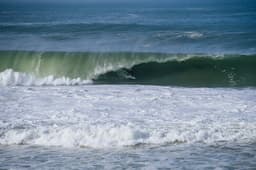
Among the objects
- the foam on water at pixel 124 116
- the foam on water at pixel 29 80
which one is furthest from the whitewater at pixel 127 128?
the foam on water at pixel 29 80

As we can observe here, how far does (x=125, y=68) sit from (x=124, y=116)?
9660 millimetres

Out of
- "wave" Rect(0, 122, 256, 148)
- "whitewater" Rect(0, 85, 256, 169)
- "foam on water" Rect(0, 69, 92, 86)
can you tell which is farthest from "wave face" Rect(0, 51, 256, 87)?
"wave" Rect(0, 122, 256, 148)

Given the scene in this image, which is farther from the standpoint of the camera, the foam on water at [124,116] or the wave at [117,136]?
the foam on water at [124,116]

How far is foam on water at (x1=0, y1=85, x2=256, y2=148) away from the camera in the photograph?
9602mm

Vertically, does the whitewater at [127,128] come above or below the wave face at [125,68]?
below

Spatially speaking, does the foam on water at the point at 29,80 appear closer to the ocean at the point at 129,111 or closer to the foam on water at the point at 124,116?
the ocean at the point at 129,111

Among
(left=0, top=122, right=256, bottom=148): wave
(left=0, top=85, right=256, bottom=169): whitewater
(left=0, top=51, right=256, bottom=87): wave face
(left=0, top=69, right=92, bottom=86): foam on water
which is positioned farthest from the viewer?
(left=0, top=51, right=256, bottom=87): wave face

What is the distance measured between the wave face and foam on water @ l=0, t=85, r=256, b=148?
355 centimetres

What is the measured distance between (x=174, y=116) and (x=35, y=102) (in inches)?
137

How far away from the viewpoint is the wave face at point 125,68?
18.6 metres

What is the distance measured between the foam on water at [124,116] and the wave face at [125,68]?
355 centimetres

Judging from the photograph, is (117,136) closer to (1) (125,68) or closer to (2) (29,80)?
(2) (29,80)

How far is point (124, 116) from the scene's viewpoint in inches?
440

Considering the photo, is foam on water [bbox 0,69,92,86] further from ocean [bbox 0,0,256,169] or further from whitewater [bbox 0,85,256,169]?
whitewater [bbox 0,85,256,169]
